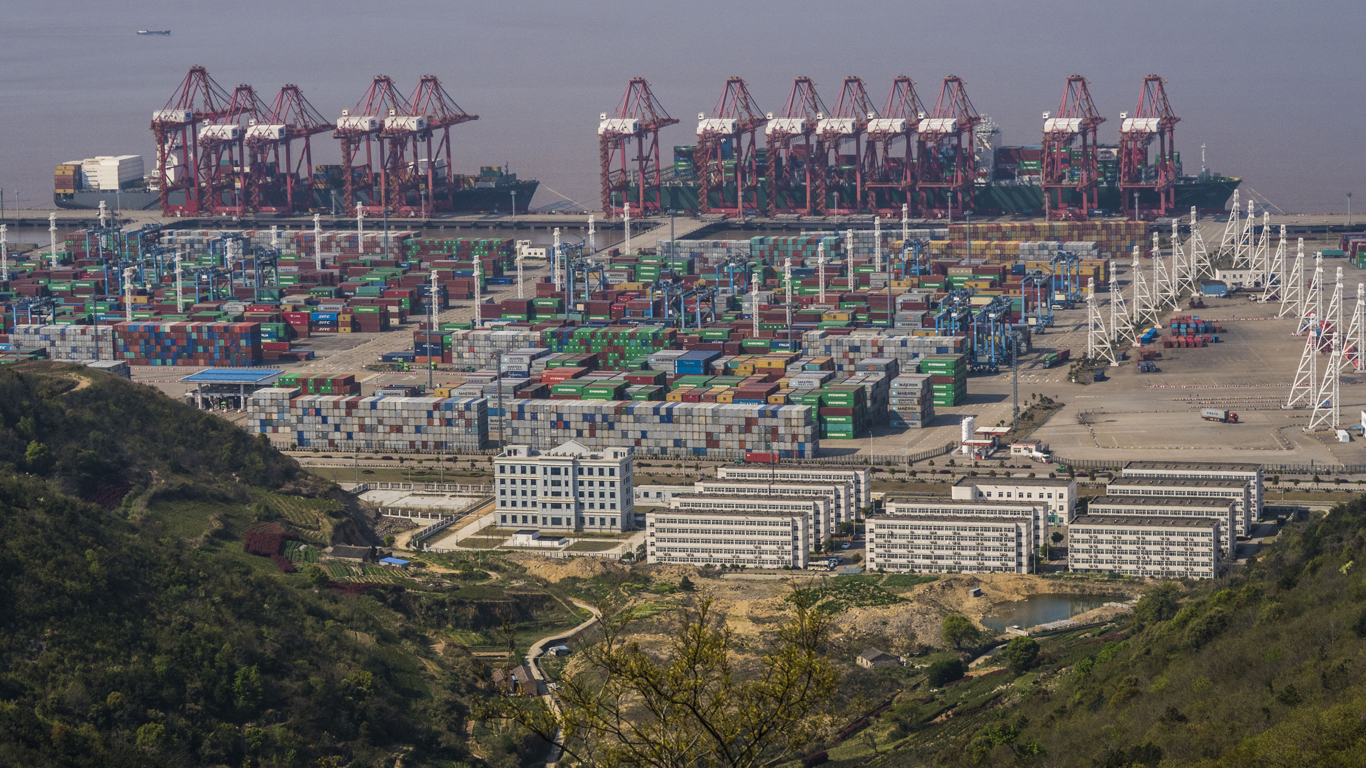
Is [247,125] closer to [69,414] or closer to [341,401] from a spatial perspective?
[341,401]

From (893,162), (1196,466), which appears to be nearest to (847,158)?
(893,162)

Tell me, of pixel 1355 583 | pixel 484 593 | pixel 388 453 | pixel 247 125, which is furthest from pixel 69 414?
pixel 247 125

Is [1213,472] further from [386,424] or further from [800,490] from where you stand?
[386,424]

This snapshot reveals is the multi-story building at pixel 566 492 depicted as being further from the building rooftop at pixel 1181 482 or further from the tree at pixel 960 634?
the tree at pixel 960 634

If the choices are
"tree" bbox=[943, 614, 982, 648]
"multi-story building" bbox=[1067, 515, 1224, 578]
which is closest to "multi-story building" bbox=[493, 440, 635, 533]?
"multi-story building" bbox=[1067, 515, 1224, 578]

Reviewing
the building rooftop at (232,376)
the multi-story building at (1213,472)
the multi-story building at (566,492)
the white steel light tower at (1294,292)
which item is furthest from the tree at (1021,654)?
the white steel light tower at (1294,292)

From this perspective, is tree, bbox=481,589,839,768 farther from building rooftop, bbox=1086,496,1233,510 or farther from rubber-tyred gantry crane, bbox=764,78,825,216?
rubber-tyred gantry crane, bbox=764,78,825,216
